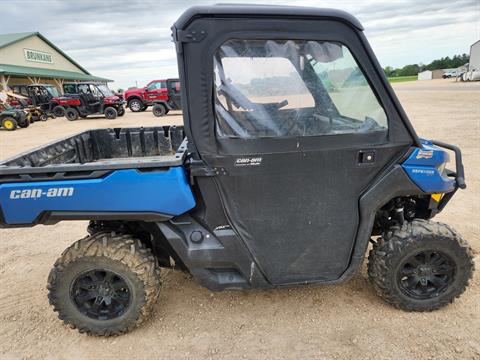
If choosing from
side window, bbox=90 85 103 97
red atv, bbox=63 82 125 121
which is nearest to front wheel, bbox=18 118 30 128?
red atv, bbox=63 82 125 121

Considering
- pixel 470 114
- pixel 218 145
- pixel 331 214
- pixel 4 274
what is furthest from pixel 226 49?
pixel 470 114

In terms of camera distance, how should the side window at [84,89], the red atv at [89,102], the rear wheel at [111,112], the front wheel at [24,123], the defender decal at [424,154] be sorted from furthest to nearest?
1. the side window at [84,89]
2. the red atv at [89,102]
3. the rear wheel at [111,112]
4. the front wheel at [24,123]
5. the defender decal at [424,154]

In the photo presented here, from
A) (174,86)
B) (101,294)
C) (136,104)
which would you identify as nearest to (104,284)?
(101,294)

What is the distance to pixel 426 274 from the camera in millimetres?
2736

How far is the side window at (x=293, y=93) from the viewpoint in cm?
226

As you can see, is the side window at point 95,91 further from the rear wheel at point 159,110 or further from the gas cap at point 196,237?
the gas cap at point 196,237

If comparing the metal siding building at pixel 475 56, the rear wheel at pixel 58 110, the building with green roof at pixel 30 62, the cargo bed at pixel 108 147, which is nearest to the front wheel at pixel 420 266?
the cargo bed at pixel 108 147

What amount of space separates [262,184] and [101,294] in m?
1.45

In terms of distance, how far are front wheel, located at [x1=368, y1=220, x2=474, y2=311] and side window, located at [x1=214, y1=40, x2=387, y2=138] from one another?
846 millimetres

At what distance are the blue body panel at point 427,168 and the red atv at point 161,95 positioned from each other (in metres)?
18.1

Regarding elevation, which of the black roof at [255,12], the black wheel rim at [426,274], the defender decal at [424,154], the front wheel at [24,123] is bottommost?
the black wheel rim at [426,274]

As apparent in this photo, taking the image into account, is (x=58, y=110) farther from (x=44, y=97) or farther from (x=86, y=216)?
(x=86, y=216)

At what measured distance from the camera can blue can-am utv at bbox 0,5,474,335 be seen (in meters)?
2.23

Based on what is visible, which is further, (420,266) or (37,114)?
(37,114)
